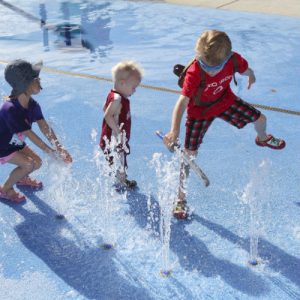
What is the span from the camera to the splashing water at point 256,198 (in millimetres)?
3280

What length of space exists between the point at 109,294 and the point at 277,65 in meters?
5.14

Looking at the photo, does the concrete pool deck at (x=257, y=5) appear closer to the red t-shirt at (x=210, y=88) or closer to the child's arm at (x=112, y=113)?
the red t-shirt at (x=210, y=88)

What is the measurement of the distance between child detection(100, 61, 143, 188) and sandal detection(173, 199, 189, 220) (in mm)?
610

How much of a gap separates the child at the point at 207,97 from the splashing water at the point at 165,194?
11cm

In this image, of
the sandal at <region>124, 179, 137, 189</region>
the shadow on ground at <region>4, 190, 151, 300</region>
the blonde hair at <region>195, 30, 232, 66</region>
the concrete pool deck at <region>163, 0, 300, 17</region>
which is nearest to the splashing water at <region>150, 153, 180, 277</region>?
the sandal at <region>124, 179, 137, 189</region>

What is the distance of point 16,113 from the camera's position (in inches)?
133

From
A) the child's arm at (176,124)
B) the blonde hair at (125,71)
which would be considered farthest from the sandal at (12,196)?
the child's arm at (176,124)

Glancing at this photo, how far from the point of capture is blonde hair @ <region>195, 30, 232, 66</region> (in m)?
3.08

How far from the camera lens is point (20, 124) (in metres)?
3.38

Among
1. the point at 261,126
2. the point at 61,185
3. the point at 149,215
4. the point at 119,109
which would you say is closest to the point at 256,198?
the point at 261,126

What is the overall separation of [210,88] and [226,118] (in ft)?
1.39

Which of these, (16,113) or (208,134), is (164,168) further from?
(16,113)

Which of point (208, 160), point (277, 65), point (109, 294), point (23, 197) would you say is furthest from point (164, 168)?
point (277, 65)

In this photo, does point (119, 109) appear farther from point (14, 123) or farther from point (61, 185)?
point (61, 185)
